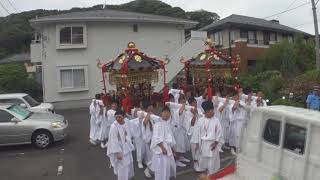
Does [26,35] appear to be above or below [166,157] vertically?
above

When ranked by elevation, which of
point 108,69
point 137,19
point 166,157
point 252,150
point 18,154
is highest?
point 137,19

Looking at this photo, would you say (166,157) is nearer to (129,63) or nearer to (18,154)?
(129,63)

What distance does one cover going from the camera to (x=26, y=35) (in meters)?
55.1

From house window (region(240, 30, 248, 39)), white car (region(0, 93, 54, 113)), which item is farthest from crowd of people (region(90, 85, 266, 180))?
house window (region(240, 30, 248, 39))

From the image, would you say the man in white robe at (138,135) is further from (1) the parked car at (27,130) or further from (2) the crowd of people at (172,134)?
(1) the parked car at (27,130)

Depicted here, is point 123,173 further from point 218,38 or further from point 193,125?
point 218,38

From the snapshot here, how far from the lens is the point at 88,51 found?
26766mm

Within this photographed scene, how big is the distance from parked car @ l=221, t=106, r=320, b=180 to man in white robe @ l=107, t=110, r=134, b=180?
3473mm

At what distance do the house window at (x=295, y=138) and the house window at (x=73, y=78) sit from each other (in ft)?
71.7

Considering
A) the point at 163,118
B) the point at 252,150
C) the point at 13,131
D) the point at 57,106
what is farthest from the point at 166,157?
the point at 57,106

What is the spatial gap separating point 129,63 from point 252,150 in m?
8.03

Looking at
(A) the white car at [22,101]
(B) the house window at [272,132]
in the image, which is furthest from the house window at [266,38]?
(B) the house window at [272,132]

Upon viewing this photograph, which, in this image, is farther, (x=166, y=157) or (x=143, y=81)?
(x=143, y=81)

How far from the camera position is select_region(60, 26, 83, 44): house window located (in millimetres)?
26250
